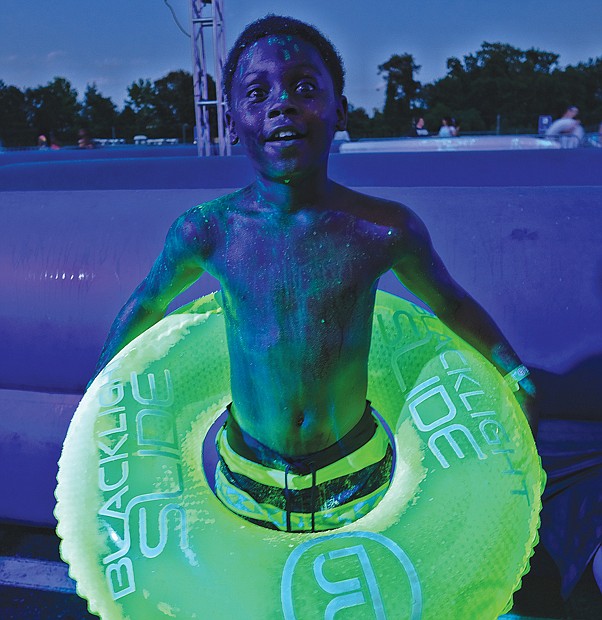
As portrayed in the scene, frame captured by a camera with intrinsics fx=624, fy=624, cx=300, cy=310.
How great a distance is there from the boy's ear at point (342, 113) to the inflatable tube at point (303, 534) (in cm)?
52

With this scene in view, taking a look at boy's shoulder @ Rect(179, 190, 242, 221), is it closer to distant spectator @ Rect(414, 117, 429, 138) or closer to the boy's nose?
the boy's nose

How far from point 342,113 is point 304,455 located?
1.95 ft

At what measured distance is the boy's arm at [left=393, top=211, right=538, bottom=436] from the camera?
107 centimetres

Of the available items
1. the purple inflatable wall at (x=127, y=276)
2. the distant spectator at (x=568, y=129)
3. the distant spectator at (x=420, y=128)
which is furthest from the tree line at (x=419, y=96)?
→ the purple inflatable wall at (x=127, y=276)

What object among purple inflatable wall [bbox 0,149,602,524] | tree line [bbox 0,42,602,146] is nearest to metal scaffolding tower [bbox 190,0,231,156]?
purple inflatable wall [bbox 0,149,602,524]

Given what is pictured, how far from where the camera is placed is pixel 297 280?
39.5 inches

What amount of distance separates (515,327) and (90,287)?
127cm

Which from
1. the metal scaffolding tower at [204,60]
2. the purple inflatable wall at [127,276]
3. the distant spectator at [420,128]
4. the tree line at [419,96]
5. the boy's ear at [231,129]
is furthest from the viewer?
the tree line at [419,96]

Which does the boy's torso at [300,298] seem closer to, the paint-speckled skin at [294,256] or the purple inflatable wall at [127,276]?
the paint-speckled skin at [294,256]

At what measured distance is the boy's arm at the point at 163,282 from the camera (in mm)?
1079

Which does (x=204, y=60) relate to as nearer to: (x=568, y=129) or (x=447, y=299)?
(x=568, y=129)

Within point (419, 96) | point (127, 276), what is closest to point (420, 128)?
point (127, 276)

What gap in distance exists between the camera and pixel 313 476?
1.10 m

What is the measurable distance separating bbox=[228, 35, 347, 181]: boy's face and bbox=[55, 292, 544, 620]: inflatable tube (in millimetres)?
553
